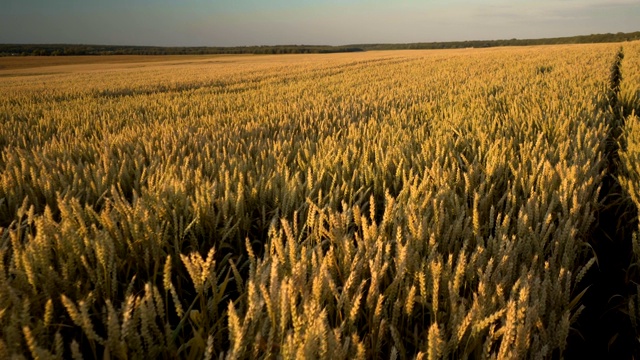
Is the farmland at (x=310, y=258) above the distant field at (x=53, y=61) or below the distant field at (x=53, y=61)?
below

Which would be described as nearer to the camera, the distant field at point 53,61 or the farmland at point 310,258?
the farmland at point 310,258

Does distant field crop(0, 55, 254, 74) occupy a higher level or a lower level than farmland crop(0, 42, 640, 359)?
higher

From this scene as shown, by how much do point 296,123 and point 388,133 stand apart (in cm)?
130

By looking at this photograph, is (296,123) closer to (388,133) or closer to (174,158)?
(388,133)

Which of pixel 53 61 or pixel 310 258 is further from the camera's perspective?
pixel 53 61

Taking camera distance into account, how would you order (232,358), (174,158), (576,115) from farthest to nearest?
(576,115) → (174,158) → (232,358)

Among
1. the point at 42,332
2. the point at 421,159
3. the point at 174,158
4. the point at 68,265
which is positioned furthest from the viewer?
the point at 174,158

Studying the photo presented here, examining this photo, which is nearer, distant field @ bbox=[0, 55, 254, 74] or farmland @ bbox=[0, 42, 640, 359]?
farmland @ bbox=[0, 42, 640, 359]

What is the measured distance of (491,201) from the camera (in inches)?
74.5

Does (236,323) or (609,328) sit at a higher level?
(236,323)

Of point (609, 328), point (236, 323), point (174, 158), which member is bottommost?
point (609, 328)

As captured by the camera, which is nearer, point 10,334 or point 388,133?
point 10,334

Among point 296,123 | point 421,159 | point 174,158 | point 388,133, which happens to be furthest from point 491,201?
point 296,123

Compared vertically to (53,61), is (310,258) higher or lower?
lower
